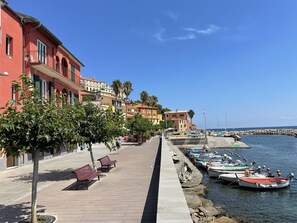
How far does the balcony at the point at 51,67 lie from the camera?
70.2ft

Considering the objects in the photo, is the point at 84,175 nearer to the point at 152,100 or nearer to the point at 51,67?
the point at 51,67

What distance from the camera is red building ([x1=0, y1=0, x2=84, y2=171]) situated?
18.3 meters

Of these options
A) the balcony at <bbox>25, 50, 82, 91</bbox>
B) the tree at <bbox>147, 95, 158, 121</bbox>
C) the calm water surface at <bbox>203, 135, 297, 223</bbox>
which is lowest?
the calm water surface at <bbox>203, 135, 297, 223</bbox>

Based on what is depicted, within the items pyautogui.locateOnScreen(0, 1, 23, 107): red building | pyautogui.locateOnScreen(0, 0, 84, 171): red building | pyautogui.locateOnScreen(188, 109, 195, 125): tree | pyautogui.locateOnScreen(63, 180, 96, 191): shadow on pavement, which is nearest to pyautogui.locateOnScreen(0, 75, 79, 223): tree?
pyautogui.locateOnScreen(63, 180, 96, 191): shadow on pavement

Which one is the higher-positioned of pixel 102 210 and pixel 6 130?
pixel 6 130

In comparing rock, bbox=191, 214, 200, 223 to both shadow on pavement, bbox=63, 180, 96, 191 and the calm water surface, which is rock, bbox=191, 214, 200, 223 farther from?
the calm water surface

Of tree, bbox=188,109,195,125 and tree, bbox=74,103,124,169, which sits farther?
tree, bbox=188,109,195,125

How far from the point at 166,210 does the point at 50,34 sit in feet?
70.9

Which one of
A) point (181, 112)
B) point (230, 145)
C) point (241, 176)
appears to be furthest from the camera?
point (181, 112)

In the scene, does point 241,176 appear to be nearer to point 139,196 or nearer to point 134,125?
point 139,196

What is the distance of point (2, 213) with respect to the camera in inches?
328

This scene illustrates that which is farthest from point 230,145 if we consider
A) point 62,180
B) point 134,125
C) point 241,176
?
point 62,180

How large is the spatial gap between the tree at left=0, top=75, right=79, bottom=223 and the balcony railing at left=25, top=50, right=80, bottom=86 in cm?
1546

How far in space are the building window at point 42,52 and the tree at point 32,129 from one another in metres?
17.0
